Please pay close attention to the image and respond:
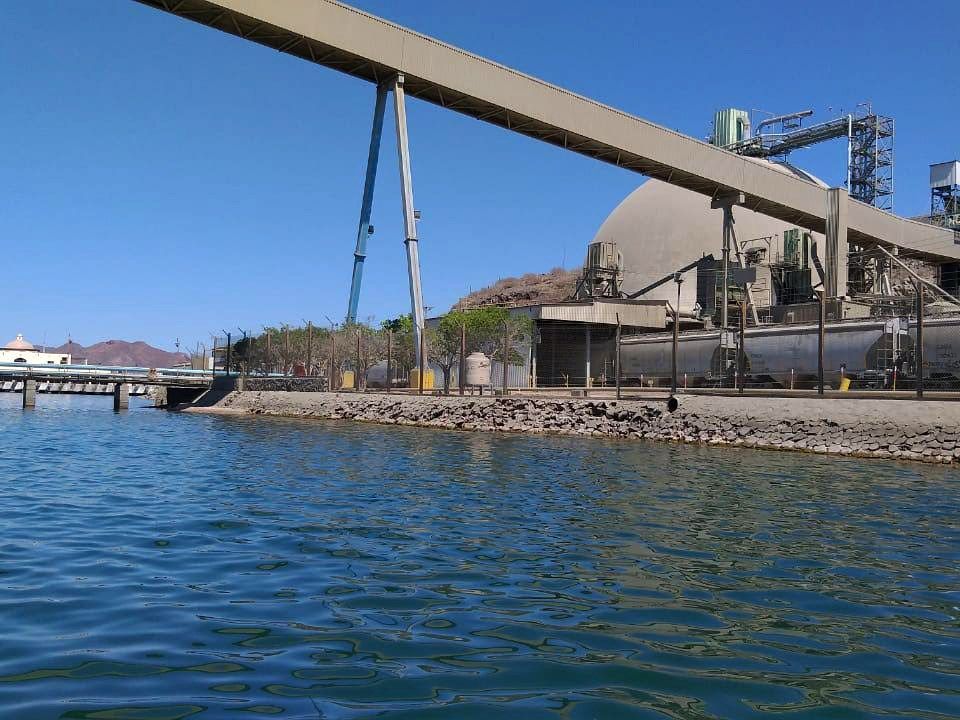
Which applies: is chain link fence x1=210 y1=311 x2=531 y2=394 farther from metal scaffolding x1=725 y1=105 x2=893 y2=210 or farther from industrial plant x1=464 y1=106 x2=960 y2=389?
metal scaffolding x1=725 y1=105 x2=893 y2=210

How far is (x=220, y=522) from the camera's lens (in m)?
10.5

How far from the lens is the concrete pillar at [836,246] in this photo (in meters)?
49.6

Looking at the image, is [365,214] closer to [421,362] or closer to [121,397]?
[421,362]

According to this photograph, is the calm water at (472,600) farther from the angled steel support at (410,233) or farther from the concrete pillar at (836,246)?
the concrete pillar at (836,246)

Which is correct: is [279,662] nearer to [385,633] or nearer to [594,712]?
[385,633]

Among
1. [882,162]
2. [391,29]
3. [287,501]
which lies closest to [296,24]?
[391,29]

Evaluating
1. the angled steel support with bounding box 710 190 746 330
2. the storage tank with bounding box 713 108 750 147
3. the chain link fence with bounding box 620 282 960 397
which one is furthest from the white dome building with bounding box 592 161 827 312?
the angled steel support with bounding box 710 190 746 330

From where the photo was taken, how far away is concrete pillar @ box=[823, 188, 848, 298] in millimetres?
49625

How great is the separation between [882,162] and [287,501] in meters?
92.7

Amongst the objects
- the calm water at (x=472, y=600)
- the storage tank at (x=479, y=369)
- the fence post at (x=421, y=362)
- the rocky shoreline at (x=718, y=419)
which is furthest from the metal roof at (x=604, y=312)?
the calm water at (x=472, y=600)

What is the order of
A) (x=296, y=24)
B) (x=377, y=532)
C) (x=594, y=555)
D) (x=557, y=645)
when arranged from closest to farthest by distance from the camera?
(x=557, y=645) < (x=594, y=555) < (x=377, y=532) < (x=296, y=24)

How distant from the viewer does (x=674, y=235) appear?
76.3 metres

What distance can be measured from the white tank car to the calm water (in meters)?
21.3

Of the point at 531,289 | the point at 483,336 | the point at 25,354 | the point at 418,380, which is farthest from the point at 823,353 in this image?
the point at 25,354
